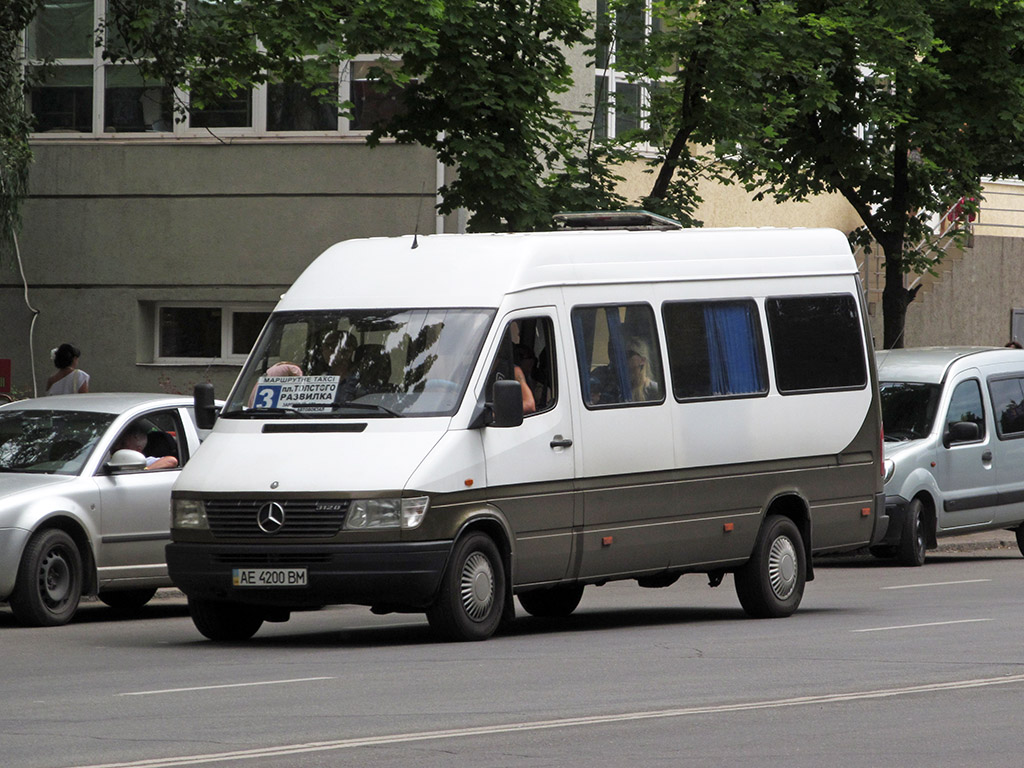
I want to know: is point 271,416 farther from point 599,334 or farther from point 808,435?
point 808,435

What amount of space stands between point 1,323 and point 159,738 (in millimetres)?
19101

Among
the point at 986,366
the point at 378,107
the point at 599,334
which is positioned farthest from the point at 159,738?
the point at 378,107

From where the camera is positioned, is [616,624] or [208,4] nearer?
[616,624]

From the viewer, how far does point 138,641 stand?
1270 centimetres

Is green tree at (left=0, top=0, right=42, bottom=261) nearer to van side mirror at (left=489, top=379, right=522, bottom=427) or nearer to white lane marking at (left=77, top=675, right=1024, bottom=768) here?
van side mirror at (left=489, top=379, right=522, bottom=427)

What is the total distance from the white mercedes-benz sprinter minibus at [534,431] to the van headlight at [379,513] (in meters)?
0.01

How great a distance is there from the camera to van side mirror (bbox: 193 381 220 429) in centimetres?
1312

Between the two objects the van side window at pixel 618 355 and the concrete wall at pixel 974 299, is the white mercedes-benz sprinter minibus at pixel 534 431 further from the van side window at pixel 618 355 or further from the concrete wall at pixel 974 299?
the concrete wall at pixel 974 299

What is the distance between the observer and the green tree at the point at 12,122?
18.3 meters

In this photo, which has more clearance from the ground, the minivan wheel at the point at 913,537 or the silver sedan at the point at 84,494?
the silver sedan at the point at 84,494

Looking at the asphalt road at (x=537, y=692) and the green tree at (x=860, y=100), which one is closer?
the asphalt road at (x=537, y=692)

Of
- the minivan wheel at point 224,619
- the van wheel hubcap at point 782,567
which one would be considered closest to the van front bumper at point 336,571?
the minivan wheel at point 224,619

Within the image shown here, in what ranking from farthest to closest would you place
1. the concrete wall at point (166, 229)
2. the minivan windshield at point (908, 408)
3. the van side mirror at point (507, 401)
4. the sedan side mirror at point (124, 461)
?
the concrete wall at point (166, 229), the minivan windshield at point (908, 408), the sedan side mirror at point (124, 461), the van side mirror at point (507, 401)

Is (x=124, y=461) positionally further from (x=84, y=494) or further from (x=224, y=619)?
(x=224, y=619)
